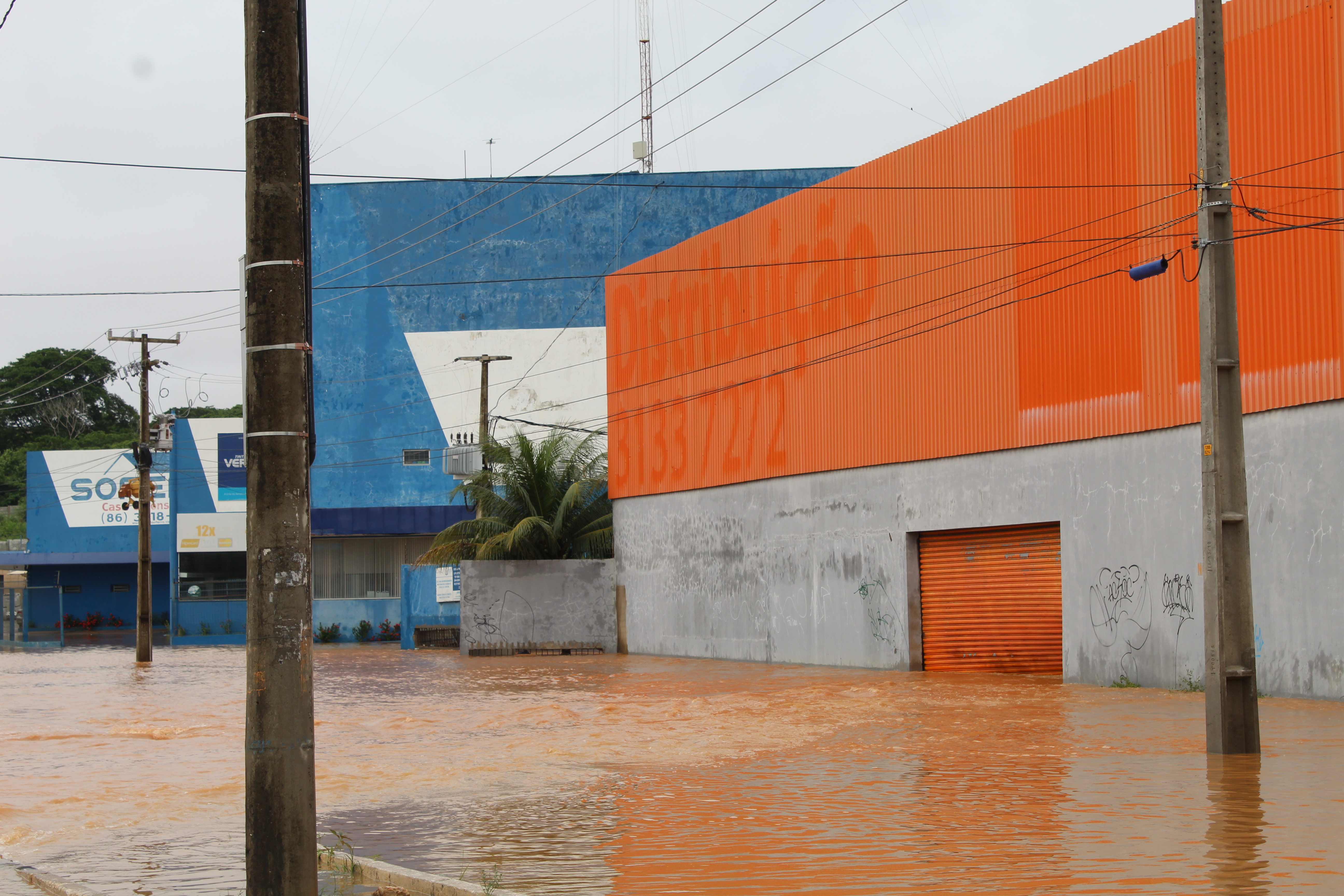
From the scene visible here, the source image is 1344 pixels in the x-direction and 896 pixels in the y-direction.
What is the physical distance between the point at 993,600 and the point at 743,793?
13.7 m

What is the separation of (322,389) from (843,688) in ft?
115

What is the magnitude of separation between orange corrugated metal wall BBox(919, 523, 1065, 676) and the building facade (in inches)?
1.9

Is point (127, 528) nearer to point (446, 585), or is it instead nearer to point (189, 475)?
point (189, 475)

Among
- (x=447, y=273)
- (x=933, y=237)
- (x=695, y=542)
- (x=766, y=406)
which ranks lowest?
(x=695, y=542)

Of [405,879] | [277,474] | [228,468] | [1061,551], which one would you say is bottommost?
[405,879]

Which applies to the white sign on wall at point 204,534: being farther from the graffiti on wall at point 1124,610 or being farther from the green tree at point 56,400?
the graffiti on wall at point 1124,610

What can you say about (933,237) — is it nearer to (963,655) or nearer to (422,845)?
(963,655)

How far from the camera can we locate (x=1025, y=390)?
22391mm

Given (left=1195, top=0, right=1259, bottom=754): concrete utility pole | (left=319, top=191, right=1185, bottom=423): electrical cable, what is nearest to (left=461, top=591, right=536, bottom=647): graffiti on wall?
(left=319, top=191, right=1185, bottom=423): electrical cable

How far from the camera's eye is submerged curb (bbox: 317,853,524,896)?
23.5ft

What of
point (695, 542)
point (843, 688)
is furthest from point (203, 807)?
point (695, 542)

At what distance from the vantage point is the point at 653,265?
33.9 m

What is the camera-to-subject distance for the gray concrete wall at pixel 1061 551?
1756cm

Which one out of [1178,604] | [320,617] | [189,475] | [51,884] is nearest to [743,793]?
[51,884]
